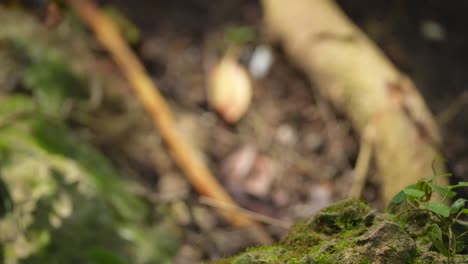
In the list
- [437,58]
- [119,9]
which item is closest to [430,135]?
[437,58]

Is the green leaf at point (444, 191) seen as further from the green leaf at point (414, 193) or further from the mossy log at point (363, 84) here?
the mossy log at point (363, 84)

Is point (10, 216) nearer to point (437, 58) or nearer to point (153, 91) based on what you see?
point (153, 91)

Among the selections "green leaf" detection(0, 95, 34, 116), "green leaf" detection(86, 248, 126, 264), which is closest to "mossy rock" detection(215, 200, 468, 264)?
"green leaf" detection(86, 248, 126, 264)

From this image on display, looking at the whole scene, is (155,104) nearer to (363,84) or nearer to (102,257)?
(363,84)

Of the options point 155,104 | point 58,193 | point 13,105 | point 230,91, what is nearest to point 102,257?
point 58,193

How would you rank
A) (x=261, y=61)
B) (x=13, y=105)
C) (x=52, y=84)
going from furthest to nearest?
(x=261, y=61) → (x=52, y=84) → (x=13, y=105)

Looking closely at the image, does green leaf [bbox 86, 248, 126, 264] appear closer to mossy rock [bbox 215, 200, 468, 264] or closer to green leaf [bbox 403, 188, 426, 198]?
mossy rock [bbox 215, 200, 468, 264]

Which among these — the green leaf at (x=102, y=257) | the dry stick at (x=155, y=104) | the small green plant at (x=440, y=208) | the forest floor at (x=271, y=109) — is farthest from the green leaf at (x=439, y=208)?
the dry stick at (x=155, y=104)
